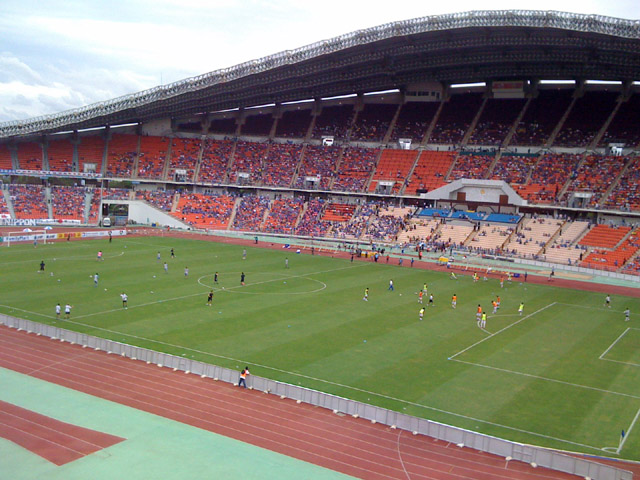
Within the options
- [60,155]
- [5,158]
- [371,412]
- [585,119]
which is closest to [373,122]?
[585,119]

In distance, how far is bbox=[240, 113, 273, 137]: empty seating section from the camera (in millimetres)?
88750

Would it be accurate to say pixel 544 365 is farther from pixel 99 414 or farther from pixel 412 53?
pixel 412 53

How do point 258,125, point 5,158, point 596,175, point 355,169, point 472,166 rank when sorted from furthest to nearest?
point 258,125, point 5,158, point 355,169, point 472,166, point 596,175

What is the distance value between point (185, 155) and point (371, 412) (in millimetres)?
73630

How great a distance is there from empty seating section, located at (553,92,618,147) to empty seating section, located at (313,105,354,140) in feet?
95.0

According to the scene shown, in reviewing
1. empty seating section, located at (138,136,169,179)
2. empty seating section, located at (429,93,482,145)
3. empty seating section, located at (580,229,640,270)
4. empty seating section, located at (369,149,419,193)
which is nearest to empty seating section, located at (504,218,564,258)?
empty seating section, located at (580,229,640,270)

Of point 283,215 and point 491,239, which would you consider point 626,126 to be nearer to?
point 491,239

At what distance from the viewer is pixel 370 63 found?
223ft

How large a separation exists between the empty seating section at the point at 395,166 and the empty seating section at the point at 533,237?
56.4ft

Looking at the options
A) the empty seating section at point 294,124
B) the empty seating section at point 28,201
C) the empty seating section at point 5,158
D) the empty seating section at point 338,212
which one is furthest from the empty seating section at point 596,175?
the empty seating section at point 5,158

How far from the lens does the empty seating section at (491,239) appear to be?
61812 mm

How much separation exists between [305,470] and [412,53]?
5583 cm

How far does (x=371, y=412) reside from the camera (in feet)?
63.3

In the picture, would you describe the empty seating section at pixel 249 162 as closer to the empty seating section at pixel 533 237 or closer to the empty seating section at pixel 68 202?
the empty seating section at pixel 68 202
